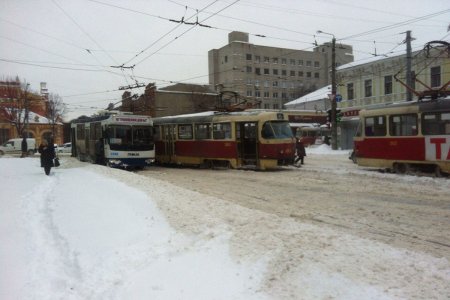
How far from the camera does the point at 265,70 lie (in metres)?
100

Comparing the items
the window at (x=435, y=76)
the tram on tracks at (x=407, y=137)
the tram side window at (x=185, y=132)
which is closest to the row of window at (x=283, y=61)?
the window at (x=435, y=76)

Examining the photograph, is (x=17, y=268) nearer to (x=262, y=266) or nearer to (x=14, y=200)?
(x=262, y=266)

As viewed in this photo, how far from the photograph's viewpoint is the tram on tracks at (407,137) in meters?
14.6

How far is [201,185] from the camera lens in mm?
14430

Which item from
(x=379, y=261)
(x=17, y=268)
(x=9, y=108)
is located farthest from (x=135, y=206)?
(x=9, y=108)

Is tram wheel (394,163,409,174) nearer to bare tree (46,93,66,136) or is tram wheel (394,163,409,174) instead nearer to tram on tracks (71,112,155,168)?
tram on tracks (71,112,155,168)

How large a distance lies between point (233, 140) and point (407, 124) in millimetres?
7753

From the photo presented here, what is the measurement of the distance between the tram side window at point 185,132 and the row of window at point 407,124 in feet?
30.8

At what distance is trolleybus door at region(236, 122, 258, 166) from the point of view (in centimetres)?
1938

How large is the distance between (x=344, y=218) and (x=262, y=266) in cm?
357

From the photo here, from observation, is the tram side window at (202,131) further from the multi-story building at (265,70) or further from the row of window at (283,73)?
the row of window at (283,73)

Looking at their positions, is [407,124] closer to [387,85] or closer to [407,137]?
[407,137]

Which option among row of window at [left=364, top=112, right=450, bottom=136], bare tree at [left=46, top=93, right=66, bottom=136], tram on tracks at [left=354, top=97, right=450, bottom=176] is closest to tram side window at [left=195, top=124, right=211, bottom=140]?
tram on tracks at [left=354, top=97, right=450, bottom=176]

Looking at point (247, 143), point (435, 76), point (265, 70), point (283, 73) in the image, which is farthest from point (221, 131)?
point (283, 73)
